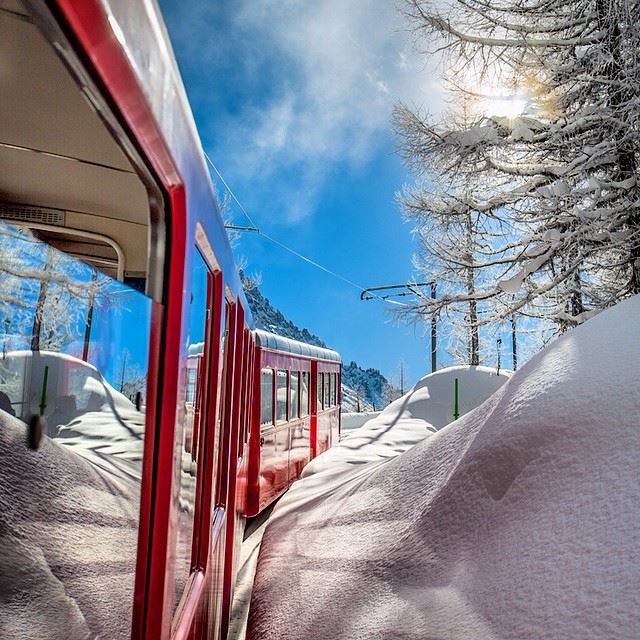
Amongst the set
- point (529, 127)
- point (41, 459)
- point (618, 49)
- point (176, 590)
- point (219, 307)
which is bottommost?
point (176, 590)

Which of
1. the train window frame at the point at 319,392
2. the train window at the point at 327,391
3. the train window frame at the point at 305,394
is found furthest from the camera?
the train window at the point at 327,391

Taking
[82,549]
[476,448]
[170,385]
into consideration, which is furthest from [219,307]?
[82,549]

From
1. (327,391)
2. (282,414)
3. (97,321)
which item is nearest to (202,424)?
(97,321)

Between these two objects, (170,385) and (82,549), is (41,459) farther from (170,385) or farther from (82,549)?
(170,385)

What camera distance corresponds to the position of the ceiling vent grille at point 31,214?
1.35m

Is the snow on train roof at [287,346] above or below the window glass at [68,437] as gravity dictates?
above

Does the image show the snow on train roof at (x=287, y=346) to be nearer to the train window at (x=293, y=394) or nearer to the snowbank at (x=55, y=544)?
the train window at (x=293, y=394)

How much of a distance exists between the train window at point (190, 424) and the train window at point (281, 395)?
5.09m

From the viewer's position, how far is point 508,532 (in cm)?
170

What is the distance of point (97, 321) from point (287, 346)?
6669 mm

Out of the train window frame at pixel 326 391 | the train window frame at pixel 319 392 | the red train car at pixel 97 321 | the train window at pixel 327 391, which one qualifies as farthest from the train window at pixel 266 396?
the red train car at pixel 97 321

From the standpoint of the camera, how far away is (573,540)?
1.49 m

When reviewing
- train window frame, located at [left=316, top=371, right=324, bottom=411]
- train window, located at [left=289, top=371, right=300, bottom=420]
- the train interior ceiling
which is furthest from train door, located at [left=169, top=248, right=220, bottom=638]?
train window frame, located at [left=316, top=371, right=324, bottom=411]

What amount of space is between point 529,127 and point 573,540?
10.6 meters
